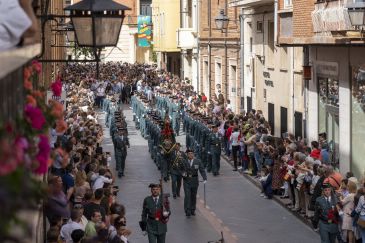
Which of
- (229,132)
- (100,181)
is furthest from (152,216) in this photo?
(229,132)

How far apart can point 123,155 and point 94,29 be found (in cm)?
1738

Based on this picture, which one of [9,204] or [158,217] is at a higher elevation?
[9,204]

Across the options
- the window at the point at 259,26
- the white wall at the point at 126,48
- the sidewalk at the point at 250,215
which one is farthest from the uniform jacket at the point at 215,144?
the white wall at the point at 126,48

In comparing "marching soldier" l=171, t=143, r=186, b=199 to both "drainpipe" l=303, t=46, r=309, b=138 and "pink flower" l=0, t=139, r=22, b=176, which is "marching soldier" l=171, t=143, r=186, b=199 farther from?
"pink flower" l=0, t=139, r=22, b=176

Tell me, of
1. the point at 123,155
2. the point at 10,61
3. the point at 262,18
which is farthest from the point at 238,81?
the point at 10,61

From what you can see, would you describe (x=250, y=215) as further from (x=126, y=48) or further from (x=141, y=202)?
(x=126, y=48)

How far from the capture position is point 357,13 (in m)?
17.1

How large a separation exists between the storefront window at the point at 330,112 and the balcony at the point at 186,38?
26.2 meters

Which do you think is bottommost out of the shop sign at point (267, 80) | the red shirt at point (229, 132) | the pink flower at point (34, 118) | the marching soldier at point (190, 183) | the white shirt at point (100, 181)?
the marching soldier at point (190, 183)

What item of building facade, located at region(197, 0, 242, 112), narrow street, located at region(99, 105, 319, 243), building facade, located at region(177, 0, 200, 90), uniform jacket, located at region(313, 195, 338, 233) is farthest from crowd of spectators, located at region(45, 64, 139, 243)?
building facade, located at region(177, 0, 200, 90)

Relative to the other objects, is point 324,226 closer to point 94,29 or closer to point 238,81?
point 94,29

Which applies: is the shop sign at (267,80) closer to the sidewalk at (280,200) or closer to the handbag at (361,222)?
the sidewalk at (280,200)

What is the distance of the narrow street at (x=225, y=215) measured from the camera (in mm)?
17438

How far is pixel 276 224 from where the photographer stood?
18844 millimetres
